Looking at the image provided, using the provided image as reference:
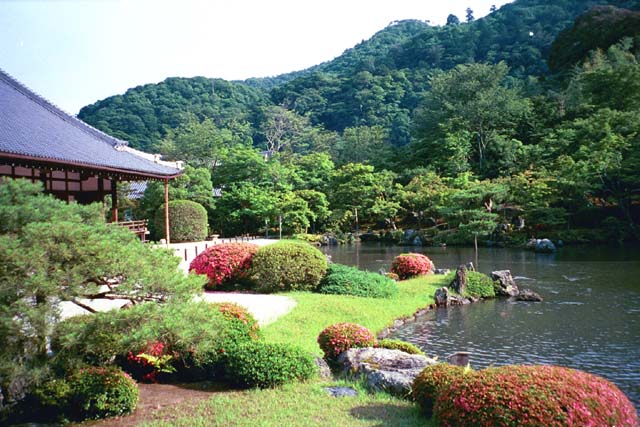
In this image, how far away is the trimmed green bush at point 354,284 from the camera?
14.6 metres

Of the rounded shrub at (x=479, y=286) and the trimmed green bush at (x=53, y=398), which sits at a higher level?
the trimmed green bush at (x=53, y=398)

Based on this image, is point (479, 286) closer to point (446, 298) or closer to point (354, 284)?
point (446, 298)

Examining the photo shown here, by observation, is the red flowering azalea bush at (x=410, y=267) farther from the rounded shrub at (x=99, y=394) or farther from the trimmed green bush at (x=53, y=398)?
the trimmed green bush at (x=53, y=398)

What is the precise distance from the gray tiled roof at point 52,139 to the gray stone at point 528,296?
518 inches

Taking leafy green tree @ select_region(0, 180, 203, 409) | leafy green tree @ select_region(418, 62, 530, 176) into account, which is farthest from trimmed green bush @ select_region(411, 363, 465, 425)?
leafy green tree @ select_region(418, 62, 530, 176)

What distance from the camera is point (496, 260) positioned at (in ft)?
78.7

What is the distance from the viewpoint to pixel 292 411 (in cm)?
604

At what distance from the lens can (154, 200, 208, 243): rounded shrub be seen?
28969mm

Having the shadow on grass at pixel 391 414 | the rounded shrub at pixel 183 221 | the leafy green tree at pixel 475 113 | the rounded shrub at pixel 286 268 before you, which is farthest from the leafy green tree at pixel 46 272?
the leafy green tree at pixel 475 113

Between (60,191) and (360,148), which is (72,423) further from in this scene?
(360,148)

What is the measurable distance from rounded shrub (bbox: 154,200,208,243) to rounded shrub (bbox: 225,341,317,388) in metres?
22.6

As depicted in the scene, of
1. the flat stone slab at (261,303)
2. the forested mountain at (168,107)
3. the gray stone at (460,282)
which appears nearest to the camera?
the flat stone slab at (261,303)

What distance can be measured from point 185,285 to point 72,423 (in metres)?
2.01

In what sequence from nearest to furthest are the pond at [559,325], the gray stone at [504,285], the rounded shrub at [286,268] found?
the pond at [559,325]
the rounded shrub at [286,268]
the gray stone at [504,285]
